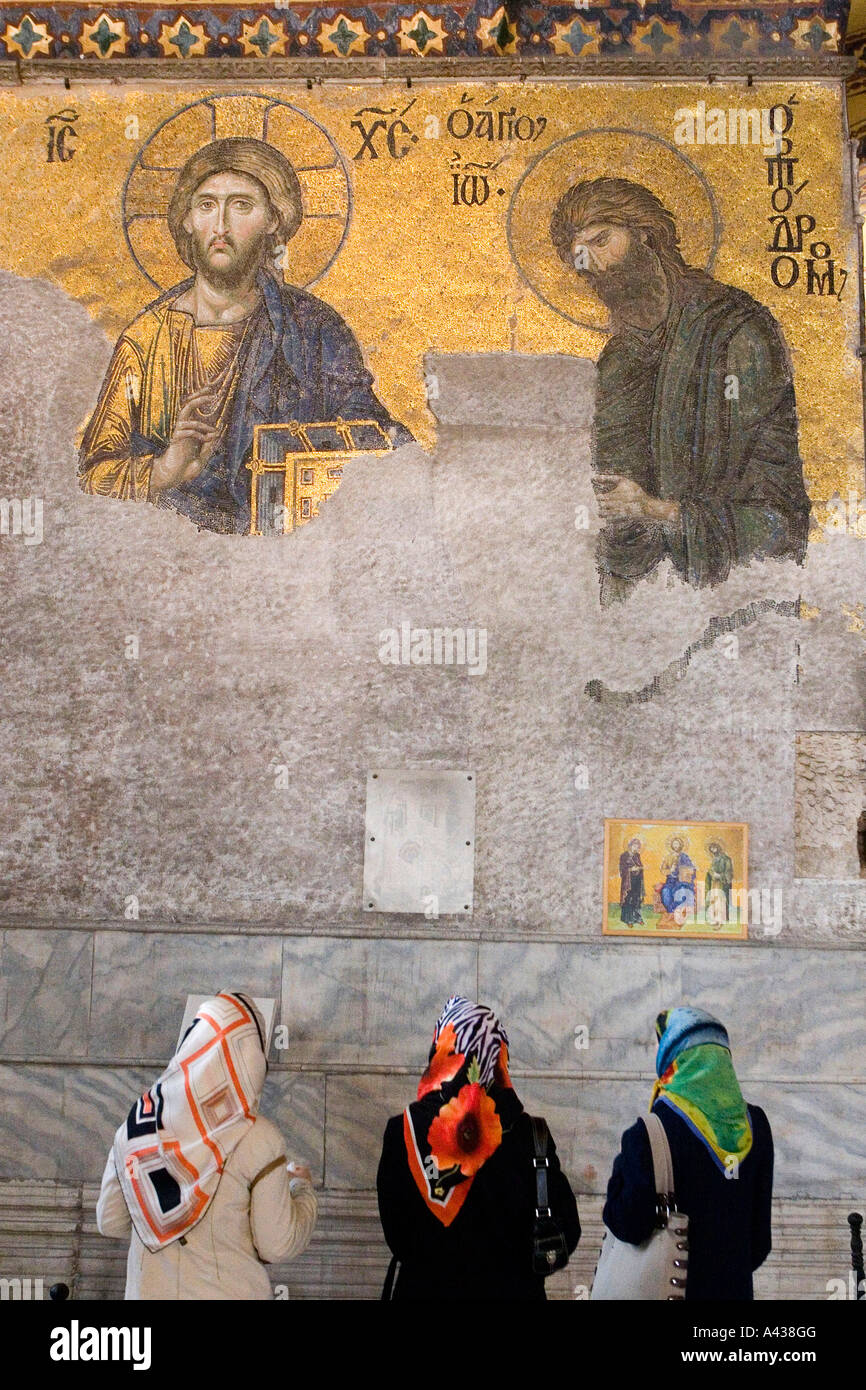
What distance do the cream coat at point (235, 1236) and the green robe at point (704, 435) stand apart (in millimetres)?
3138

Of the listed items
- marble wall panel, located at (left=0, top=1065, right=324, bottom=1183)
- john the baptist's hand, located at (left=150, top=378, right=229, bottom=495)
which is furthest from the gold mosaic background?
marble wall panel, located at (left=0, top=1065, right=324, bottom=1183)

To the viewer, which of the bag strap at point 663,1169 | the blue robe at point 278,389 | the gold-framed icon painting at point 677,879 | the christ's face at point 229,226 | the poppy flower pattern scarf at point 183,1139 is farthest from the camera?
the christ's face at point 229,226

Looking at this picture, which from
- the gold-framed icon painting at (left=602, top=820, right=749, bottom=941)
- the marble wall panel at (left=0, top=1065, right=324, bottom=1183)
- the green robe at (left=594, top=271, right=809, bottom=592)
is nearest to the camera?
the marble wall panel at (left=0, top=1065, right=324, bottom=1183)

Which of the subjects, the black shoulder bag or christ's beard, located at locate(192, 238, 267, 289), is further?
christ's beard, located at locate(192, 238, 267, 289)

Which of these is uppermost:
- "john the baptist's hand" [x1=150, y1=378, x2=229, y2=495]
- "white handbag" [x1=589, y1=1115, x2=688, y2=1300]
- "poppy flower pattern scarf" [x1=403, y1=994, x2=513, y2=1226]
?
"john the baptist's hand" [x1=150, y1=378, x2=229, y2=495]

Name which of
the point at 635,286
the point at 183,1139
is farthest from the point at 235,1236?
the point at 635,286

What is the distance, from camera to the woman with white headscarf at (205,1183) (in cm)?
357

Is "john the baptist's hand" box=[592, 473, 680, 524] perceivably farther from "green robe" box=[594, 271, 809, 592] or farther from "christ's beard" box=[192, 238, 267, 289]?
"christ's beard" box=[192, 238, 267, 289]

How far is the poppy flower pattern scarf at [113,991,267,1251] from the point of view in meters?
3.56

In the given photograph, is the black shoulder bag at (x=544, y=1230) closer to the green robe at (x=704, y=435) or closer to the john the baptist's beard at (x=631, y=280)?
the green robe at (x=704, y=435)

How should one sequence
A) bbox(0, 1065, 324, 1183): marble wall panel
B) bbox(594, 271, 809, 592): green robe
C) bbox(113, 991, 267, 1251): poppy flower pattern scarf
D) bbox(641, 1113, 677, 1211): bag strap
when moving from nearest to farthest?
bbox(641, 1113, 677, 1211): bag strap → bbox(113, 991, 267, 1251): poppy flower pattern scarf → bbox(0, 1065, 324, 1183): marble wall panel → bbox(594, 271, 809, 592): green robe

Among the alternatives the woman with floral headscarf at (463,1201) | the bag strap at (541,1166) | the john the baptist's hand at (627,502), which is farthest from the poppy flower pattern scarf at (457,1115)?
the john the baptist's hand at (627,502)

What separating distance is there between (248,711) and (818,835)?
2687 mm

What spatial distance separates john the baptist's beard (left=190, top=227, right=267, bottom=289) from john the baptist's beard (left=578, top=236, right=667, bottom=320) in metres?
1.59
